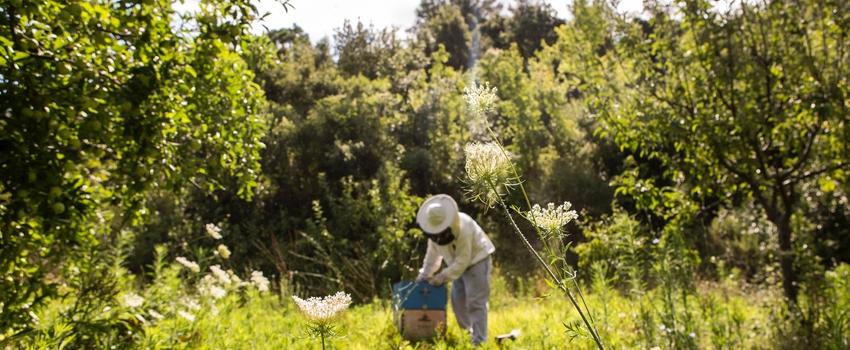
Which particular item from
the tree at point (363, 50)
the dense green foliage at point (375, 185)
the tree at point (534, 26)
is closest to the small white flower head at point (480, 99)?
the dense green foliage at point (375, 185)

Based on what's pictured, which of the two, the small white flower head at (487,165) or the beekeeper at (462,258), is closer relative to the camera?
the small white flower head at (487,165)

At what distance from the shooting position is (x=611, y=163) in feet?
43.1

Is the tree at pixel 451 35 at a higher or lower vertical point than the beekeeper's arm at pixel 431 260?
higher

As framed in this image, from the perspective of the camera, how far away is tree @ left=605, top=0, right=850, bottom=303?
5.42 meters

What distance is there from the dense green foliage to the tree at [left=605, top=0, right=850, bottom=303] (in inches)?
1.0

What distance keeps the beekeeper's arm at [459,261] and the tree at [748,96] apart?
1886mm

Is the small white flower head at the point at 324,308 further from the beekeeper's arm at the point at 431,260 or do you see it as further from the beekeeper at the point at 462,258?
the beekeeper's arm at the point at 431,260

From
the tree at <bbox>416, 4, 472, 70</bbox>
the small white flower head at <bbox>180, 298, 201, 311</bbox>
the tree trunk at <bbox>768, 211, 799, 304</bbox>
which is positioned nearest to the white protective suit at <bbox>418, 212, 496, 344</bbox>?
the small white flower head at <bbox>180, 298, 201, 311</bbox>

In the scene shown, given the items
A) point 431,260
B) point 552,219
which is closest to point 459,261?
point 431,260

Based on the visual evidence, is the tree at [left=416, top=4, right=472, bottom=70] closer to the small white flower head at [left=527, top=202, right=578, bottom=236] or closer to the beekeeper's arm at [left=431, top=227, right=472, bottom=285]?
the beekeeper's arm at [left=431, top=227, right=472, bottom=285]

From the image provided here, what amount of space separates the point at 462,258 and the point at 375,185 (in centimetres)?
569

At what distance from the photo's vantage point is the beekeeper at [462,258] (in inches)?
216

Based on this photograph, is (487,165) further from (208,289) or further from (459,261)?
(208,289)

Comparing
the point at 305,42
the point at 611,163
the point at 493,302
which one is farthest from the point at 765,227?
the point at 305,42
